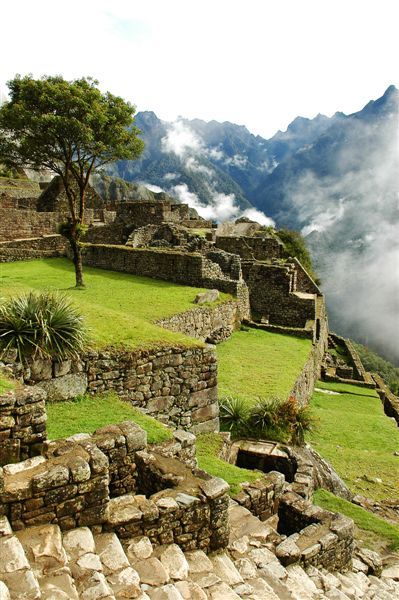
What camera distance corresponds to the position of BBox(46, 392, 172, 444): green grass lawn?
6457 mm

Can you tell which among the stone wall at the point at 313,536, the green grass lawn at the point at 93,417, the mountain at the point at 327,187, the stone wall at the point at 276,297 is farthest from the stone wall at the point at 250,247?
A: the mountain at the point at 327,187

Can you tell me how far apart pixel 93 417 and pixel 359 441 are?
9670 millimetres

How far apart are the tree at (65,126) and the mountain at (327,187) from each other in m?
82.1

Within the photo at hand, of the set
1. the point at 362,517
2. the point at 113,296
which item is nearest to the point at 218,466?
the point at 362,517

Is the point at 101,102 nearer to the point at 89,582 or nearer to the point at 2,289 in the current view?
the point at 2,289

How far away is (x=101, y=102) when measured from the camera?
1658 cm

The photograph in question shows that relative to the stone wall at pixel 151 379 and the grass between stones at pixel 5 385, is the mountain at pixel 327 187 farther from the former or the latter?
the grass between stones at pixel 5 385

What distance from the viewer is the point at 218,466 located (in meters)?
7.70

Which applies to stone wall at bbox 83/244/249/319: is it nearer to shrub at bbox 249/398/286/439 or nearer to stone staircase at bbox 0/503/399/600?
shrub at bbox 249/398/286/439

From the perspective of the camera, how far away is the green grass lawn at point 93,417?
21.2 feet

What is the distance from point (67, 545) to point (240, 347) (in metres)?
13.2

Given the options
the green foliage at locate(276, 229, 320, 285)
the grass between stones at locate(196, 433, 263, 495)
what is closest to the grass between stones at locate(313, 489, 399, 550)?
the grass between stones at locate(196, 433, 263, 495)

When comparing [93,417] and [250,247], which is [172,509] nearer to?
[93,417]

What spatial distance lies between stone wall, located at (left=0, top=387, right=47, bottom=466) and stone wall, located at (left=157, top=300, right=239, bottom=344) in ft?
28.2
